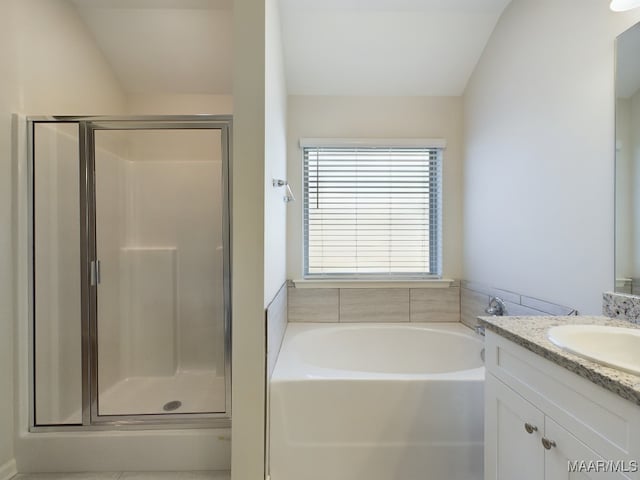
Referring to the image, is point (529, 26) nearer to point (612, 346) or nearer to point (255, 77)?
point (255, 77)

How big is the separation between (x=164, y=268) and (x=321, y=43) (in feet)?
6.42

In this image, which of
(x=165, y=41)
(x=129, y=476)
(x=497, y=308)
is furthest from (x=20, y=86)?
(x=497, y=308)

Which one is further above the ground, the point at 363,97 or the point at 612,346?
the point at 363,97

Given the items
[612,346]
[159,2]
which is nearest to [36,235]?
[159,2]

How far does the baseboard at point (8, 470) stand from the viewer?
1373mm

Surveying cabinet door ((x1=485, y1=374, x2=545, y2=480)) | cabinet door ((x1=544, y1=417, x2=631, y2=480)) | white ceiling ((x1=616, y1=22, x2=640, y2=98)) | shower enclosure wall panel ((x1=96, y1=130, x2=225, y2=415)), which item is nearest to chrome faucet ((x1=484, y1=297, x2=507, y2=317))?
cabinet door ((x1=485, y1=374, x2=545, y2=480))

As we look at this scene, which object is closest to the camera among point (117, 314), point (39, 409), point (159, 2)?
point (39, 409)

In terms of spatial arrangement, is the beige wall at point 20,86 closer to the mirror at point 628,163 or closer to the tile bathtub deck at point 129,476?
the tile bathtub deck at point 129,476

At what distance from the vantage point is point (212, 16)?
6.15 feet

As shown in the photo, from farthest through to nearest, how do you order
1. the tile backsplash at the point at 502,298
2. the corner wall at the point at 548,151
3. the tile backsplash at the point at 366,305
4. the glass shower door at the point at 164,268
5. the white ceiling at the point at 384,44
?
the tile backsplash at the point at 366,305 → the glass shower door at the point at 164,268 → the white ceiling at the point at 384,44 → the tile backsplash at the point at 502,298 → the corner wall at the point at 548,151

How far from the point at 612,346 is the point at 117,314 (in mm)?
2550

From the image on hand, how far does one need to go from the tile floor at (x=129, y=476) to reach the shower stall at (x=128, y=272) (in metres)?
0.21

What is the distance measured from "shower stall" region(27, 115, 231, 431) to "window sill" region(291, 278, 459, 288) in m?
0.70

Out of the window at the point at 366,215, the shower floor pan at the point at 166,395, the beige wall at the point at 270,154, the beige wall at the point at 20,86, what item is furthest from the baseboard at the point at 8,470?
the window at the point at 366,215
